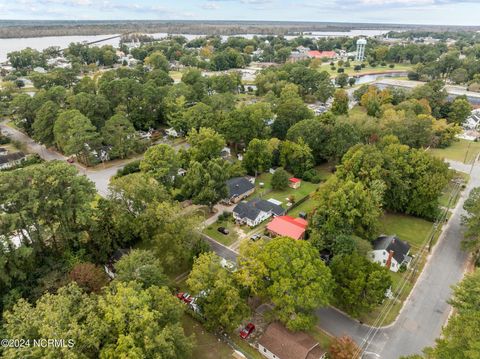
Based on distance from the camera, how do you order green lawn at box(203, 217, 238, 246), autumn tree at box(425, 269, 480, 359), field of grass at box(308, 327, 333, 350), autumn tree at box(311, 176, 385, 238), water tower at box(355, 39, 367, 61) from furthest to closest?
water tower at box(355, 39, 367, 61) < green lawn at box(203, 217, 238, 246) < autumn tree at box(311, 176, 385, 238) < field of grass at box(308, 327, 333, 350) < autumn tree at box(425, 269, 480, 359)

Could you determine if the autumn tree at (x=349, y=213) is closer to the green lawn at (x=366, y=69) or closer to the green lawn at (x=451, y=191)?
the green lawn at (x=451, y=191)

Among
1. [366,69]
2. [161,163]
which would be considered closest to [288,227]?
[161,163]

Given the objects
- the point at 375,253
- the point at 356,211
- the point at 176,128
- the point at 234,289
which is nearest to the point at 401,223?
the point at 375,253

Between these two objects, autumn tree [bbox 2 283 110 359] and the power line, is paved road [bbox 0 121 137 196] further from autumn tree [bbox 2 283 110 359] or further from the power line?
the power line

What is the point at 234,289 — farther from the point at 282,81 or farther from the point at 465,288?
the point at 282,81

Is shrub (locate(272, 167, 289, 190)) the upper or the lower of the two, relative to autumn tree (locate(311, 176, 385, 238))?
lower

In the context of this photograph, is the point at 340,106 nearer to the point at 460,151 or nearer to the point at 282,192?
the point at 460,151

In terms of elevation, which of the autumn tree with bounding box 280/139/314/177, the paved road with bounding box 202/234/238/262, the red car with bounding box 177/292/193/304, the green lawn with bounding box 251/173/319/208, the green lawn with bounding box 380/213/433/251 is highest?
the autumn tree with bounding box 280/139/314/177

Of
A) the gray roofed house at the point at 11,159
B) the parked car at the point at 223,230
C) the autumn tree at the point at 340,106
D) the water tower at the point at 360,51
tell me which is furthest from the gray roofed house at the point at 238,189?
the water tower at the point at 360,51

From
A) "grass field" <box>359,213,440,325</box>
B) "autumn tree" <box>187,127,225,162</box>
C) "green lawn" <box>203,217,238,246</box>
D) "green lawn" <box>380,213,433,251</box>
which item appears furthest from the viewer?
"autumn tree" <box>187,127,225,162</box>

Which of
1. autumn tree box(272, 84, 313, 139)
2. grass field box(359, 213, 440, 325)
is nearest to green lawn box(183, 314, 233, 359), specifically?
grass field box(359, 213, 440, 325)
